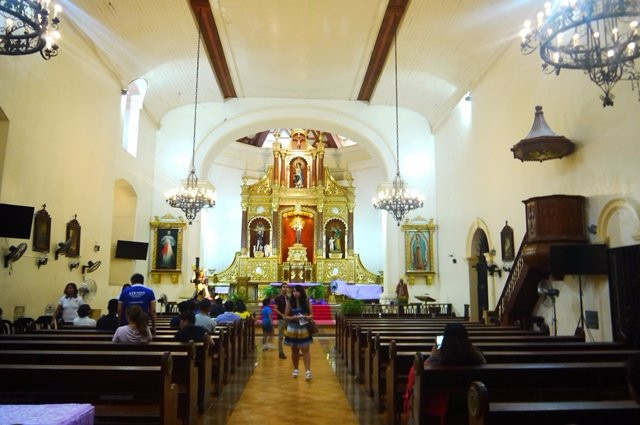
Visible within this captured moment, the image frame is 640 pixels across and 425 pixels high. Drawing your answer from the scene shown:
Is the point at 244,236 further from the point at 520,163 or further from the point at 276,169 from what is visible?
the point at 520,163

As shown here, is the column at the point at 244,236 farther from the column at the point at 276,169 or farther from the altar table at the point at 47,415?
the altar table at the point at 47,415

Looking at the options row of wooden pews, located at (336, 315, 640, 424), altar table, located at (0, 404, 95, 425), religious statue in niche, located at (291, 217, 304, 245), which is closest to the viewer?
altar table, located at (0, 404, 95, 425)

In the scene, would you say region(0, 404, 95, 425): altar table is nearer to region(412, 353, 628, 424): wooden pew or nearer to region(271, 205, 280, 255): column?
region(412, 353, 628, 424): wooden pew

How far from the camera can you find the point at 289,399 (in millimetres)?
5914

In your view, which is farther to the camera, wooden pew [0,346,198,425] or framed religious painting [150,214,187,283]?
framed religious painting [150,214,187,283]

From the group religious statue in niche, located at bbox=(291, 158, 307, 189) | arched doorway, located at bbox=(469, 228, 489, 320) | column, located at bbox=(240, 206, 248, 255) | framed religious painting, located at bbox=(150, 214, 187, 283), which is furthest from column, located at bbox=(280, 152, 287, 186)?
arched doorway, located at bbox=(469, 228, 489, 320)

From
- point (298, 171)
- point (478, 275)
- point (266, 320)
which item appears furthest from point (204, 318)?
point (298, 171)

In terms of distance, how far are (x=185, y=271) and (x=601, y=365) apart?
525 inches

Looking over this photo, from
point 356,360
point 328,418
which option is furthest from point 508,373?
point 356,360

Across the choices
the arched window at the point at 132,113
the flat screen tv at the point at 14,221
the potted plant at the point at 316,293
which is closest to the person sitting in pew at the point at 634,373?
the flat screen tv at the point at 14,221

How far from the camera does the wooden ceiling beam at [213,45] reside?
416 inches

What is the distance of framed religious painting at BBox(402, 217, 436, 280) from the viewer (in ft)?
51.3

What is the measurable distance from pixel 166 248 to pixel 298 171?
325 inches

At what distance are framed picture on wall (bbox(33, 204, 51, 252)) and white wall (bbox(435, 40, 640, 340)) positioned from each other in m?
8.77
